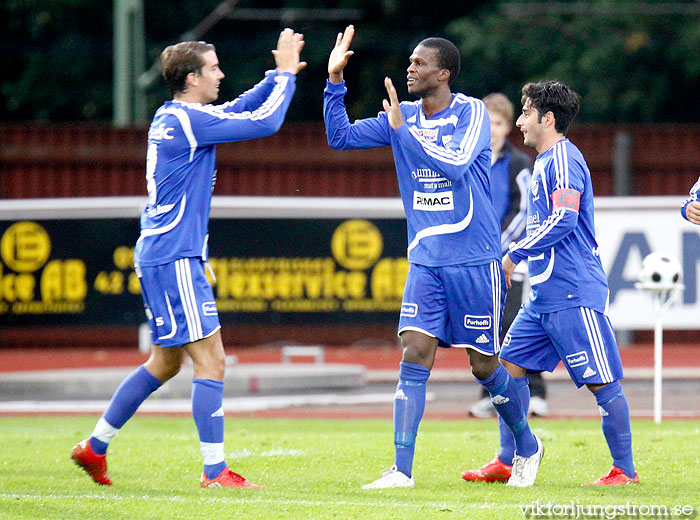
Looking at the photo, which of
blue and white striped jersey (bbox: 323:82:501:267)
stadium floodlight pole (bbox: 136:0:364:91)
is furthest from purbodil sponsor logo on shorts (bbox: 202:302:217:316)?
stadium floodlight pole (bbox: 136:0:364:91)

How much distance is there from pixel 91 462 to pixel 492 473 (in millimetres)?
2171

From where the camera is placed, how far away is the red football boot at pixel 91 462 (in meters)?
6.43

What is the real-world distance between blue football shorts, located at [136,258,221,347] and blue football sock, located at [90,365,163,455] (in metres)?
0.30

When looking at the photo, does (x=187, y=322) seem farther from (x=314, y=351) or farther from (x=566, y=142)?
(x=314, y=351)

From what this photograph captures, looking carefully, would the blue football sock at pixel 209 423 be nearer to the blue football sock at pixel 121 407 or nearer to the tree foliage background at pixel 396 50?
the blue football sock at pixel 121 407

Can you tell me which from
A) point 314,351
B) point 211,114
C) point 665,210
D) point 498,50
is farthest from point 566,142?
point 498,50

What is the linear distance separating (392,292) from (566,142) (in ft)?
30.7

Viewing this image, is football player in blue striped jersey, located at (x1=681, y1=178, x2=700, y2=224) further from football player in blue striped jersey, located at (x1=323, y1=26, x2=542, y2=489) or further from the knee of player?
the knee of player

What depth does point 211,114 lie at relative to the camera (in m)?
6.32

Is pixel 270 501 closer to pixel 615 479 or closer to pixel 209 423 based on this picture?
pixel 209 423

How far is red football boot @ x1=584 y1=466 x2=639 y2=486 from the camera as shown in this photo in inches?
250

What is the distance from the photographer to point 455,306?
6.25 meters

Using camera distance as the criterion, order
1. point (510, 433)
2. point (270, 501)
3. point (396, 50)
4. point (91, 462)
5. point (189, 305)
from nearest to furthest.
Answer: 1. point (270, 501)
2. point (189, 305)
3. point (91, 462)
4. point (510, 433)
5. point (396, 50)

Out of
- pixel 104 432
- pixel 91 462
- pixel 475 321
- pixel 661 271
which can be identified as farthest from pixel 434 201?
pixel 661 271
